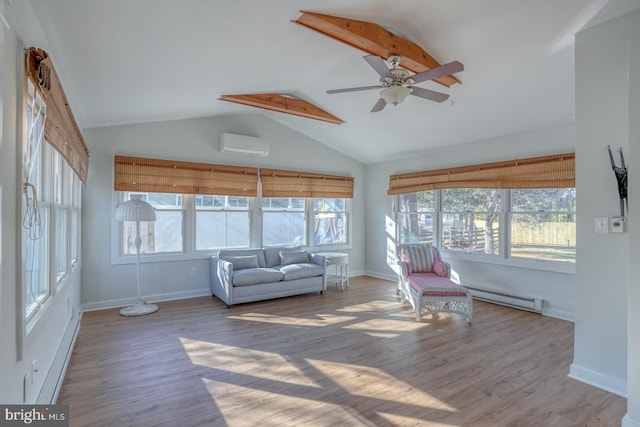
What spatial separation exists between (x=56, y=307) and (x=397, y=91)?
11.0 feet

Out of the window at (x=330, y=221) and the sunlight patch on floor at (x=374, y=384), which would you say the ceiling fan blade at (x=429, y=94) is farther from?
the window at (x=330, y=221)

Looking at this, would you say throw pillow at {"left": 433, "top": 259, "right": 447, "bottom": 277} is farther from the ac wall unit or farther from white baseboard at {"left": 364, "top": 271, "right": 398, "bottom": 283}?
the ac wall unit

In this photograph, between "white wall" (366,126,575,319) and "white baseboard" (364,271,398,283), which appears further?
"white baseboard" (364,271,398,283)

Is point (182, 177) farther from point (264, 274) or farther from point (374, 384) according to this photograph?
point (374, 384)

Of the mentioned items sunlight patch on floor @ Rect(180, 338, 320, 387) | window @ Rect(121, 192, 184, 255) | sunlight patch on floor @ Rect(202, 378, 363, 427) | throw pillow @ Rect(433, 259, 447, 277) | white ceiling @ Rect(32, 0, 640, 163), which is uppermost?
white ceiling @ Rect(32, 0, 640, 163)

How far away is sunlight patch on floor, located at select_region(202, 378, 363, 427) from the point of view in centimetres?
209

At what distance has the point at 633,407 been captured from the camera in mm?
2025

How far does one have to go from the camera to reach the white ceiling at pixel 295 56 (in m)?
2.24

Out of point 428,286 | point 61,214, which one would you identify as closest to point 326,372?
point 428,286

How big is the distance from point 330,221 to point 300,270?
1.87 meters

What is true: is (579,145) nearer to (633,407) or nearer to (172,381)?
(633,407)

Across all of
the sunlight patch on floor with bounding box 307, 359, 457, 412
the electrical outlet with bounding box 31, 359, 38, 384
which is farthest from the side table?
the electrical outlet with bounding box 31, 359, 38, 384

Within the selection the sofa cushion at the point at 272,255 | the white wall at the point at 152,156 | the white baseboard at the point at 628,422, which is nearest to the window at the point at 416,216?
the white wall at the point at 152,156

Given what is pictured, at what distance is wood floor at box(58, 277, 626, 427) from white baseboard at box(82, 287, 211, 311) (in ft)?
0.66
